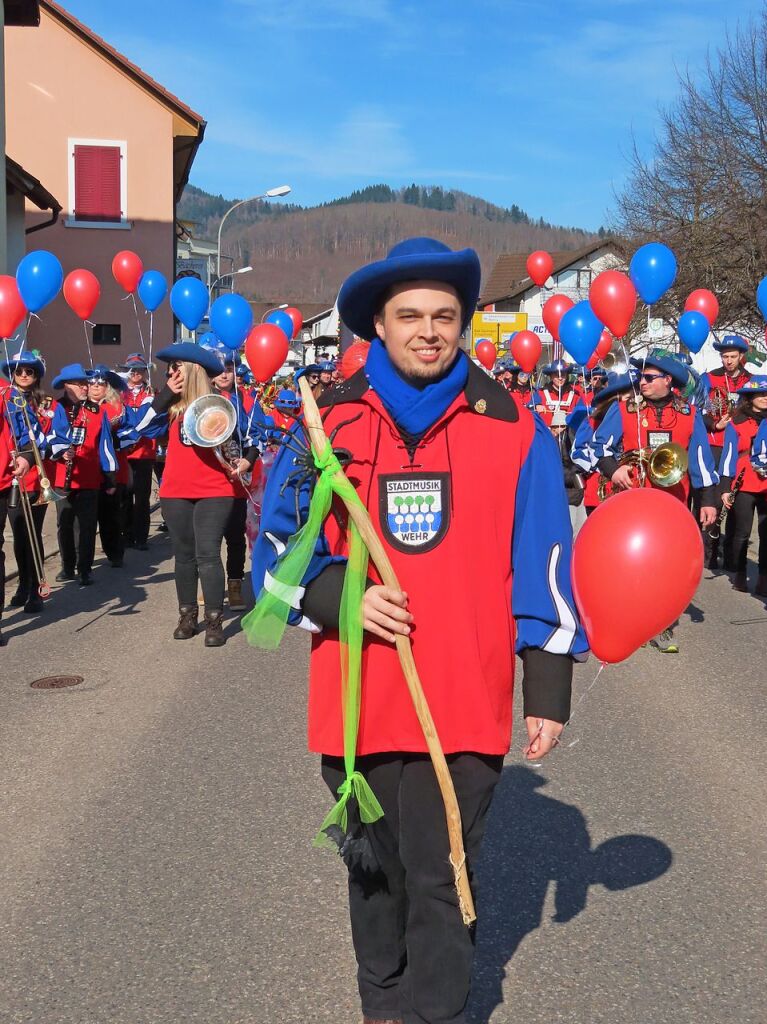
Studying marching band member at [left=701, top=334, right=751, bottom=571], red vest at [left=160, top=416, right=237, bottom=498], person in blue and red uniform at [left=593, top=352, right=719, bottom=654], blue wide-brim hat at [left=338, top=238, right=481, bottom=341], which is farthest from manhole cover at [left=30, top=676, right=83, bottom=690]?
marching band member at [left=701, top=334, right=751, bottom=571]

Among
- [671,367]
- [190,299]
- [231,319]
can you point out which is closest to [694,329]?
[671,367]

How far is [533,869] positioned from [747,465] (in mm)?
7909

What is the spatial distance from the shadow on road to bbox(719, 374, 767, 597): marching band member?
684 centimetres

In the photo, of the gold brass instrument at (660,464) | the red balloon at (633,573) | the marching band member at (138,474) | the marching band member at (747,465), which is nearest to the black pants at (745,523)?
the marching band member at (747,465)

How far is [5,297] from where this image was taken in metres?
9.72

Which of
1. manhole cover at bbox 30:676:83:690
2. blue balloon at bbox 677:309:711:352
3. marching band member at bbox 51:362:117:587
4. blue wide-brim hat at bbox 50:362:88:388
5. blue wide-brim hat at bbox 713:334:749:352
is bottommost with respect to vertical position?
manhole cover at bbox 30:676:83:690

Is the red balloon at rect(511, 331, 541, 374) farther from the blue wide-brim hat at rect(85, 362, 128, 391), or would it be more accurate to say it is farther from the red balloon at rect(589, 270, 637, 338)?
the red balloon at rect(589, 270, 637, 338)

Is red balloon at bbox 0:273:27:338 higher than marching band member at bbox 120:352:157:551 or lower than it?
higher

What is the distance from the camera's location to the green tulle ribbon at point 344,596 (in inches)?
113

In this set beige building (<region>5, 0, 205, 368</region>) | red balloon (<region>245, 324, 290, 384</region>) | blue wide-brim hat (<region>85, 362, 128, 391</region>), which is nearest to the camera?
red balloon (<region>245, 324, 290, 384</region>)

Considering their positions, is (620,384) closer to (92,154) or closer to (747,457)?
(747,457)

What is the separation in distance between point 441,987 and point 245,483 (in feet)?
21.2

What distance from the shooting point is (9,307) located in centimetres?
975

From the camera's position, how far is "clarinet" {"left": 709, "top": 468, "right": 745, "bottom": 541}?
11859 millimetres
